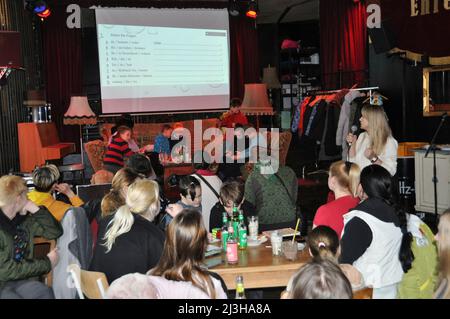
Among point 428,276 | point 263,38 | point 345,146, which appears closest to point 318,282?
point 428,276

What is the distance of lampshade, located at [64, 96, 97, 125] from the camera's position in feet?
33.0

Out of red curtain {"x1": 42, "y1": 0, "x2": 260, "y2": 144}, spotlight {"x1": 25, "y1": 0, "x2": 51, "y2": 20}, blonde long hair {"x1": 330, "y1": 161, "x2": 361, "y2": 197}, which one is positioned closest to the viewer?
blonde long hair {"x1": 330, "y1": 161, "x2": 361, "y2": 197}

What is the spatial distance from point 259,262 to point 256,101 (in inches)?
288

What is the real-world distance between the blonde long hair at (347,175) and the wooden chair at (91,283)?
1.55 meters

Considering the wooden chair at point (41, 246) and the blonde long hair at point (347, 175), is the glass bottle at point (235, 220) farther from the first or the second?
the wooden chair at point (41, 246)

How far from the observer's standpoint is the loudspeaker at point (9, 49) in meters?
6.25

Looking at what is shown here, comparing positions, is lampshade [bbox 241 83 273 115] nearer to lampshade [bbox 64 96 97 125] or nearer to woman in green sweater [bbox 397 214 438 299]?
lampshade [bbox 64 96 97 125]

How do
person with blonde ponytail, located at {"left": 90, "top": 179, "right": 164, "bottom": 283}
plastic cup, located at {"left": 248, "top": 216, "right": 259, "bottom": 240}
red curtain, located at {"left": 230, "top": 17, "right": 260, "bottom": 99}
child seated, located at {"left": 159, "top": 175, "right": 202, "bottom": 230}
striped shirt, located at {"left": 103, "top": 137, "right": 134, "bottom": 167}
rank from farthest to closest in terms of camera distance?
red curtain, located at {"left": 230, "top": 17, "right": 260, "bottom": 99} → striped shirt, located at {"left": 103, "top": 137, "right": 134, "bottom": 167} → child seated, located at {"left": 159, "top": 175, "right": 202, "bottom": 230} → plastic cup, located at {"left": 248, "top": 216, "right": 259, "bottom": 240} → person with blonde ponytail, located at {"left": 90, "top": 179, "right": 164, "bottom": 283}

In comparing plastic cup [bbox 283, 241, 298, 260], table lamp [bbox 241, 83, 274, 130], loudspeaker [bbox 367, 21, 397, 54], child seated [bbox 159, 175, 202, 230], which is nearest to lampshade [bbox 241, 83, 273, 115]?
table lamp [bbox 241, 83, 274, 130]

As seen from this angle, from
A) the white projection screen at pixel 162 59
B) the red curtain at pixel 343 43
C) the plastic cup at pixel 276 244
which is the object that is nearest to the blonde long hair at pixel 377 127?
the plastic cup at pixel 276 244

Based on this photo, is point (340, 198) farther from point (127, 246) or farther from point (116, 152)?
point (116, 152)

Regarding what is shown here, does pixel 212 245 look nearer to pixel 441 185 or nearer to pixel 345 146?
pixel 441 185

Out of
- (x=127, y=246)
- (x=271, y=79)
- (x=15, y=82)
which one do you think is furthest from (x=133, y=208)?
(x=271, y=79)

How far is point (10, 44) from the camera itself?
6.36m
